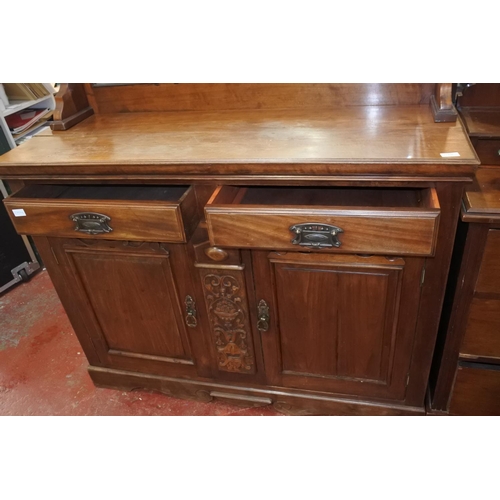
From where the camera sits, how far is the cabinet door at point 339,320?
109 cm

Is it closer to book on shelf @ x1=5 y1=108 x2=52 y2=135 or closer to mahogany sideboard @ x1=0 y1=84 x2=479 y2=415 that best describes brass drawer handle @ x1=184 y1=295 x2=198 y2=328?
mahogany sideboard @ x1=0 y1=84 x2=479 y2=415

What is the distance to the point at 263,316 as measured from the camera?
121 cm

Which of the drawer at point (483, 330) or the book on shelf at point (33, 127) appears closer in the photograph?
the drawer at point (483, 330)

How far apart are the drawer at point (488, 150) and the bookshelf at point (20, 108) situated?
1.77m

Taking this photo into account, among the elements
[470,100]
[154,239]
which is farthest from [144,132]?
[470,100]

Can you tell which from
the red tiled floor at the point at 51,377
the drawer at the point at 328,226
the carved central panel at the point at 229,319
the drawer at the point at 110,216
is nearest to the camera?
the drawer at the point at 328,226

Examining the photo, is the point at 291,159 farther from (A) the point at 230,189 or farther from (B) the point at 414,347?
(B) the point at 414,347

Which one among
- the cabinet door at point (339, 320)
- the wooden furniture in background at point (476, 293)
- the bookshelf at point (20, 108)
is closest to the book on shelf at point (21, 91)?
the bookshelf at point (20, 108)

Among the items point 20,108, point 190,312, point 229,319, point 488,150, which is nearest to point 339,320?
point 229,319

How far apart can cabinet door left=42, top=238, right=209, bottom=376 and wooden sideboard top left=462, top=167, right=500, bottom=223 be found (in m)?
0.69

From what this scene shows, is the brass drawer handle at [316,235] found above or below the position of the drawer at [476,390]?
above

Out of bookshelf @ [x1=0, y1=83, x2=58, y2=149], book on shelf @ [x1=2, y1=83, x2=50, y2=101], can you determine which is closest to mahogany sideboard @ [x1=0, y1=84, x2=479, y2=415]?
bookshelf @ [x1=0, y1=83, x2=58, y2=149]

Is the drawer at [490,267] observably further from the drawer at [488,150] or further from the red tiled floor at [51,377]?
the red tiled floor at [51,377]

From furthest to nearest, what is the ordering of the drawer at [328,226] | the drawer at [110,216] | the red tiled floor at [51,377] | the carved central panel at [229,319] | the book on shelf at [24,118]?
the book on shelf at [24,118] < the red tiled floor at [51,377] < the carved central panel at [229,319] < the drawer at [110,216] < the drawer at [328,226]
